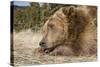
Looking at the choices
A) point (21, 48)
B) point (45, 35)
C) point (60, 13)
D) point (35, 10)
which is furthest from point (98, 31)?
point (21, 48)

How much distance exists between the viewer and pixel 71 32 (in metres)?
2.90

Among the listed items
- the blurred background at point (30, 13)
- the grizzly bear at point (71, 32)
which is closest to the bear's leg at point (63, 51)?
the grizzly bear at point (71, 32)

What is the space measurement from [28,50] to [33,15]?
529 mm

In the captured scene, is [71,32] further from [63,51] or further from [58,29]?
[63,51]

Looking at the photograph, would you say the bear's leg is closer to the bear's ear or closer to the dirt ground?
the dirt ground

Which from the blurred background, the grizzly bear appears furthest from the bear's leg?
the blurred background

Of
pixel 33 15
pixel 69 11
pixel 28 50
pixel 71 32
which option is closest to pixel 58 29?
pixel 71 32

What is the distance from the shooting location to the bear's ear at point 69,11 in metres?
2.87

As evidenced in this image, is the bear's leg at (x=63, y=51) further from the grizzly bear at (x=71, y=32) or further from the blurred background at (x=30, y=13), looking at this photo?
the blurred background at (x=30, y=13)

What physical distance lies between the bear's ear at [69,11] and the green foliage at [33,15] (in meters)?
0.14

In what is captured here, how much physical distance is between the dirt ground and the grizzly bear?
0.09m

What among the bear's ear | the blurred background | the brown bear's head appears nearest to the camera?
the blurred background

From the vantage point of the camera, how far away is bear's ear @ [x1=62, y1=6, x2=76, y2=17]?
2.87m

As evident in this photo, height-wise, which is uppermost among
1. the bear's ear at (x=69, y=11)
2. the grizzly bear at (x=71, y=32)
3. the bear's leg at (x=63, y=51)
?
the bear's ear at (x=69, y=11)
